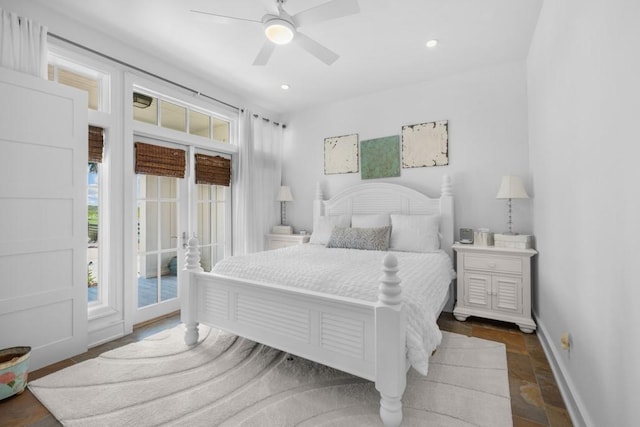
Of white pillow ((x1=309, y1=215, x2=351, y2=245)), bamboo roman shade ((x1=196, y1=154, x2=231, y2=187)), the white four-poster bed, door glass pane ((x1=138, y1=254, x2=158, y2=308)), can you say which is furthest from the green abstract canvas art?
door glass pane ((x1=138, y1=254, x2=158, y2=308))

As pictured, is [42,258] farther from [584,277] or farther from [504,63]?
[504,63]

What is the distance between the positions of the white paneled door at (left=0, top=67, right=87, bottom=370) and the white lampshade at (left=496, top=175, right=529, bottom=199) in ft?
12.7

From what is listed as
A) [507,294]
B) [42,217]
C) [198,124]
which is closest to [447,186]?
[507,294]

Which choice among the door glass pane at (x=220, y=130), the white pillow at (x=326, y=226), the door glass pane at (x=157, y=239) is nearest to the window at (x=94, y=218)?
the door glass pane at (x=157, y=239)

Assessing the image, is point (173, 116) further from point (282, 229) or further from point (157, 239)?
point (282, 229)

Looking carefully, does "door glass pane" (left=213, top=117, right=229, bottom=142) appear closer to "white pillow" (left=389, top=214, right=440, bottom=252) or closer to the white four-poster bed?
the white four-poster bed

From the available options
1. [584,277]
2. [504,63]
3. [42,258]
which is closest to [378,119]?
[504,63]

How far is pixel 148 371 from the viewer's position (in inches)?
82.4

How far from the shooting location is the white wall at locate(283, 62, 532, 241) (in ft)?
10.5

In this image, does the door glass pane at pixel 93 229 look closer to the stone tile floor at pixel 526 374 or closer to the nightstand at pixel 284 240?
the nightstand at pixel 284 240

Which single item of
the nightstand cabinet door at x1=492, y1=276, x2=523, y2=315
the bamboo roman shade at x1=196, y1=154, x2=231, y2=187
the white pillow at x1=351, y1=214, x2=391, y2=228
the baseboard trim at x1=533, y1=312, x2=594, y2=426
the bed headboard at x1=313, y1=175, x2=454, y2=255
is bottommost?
the baseboard trim at x1=533, y1=312, x2=594, y2=426

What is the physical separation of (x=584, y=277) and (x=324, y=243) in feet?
8.20

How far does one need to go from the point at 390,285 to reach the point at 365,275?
20.0 inches

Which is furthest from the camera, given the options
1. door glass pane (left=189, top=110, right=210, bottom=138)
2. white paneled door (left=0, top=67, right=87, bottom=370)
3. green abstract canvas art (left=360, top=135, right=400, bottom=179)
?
green abstract canvas art (left=360, top=135, right=400, bottom=179)
